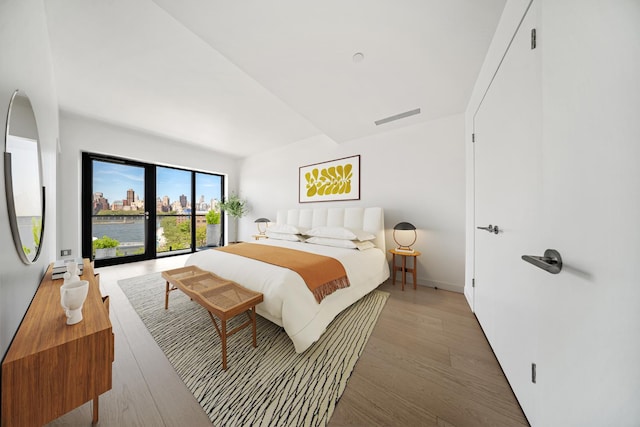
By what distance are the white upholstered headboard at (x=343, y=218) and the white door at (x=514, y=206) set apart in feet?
4.84

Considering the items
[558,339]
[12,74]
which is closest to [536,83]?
[558,339]

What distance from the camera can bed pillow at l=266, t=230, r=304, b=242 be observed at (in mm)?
3389

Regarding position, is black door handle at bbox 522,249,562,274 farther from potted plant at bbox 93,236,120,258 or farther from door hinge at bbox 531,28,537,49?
potted plant at bbox 93,236,120,258

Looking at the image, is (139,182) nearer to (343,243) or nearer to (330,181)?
(330,181)

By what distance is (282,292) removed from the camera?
1581mm

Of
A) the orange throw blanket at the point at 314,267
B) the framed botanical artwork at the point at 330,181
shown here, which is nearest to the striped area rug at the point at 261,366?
the orange throw blanket at the point at 314,267

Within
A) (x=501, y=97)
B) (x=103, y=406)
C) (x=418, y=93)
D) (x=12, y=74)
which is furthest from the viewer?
(x=418, y=93)

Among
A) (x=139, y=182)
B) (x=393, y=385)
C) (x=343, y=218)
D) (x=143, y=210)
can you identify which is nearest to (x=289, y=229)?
(x=343, y=218)

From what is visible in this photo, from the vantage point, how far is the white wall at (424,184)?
9.02ft

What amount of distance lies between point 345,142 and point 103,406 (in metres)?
3.95

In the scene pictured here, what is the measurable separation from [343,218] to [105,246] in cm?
463

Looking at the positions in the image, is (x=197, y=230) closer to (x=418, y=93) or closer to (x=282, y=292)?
(x=282, y=292)

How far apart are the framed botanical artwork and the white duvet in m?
1.40

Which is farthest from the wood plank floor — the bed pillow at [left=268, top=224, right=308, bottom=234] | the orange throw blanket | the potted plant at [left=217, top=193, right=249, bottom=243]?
the potted plant at [left=217, top=193, right=249, bottom=243]
